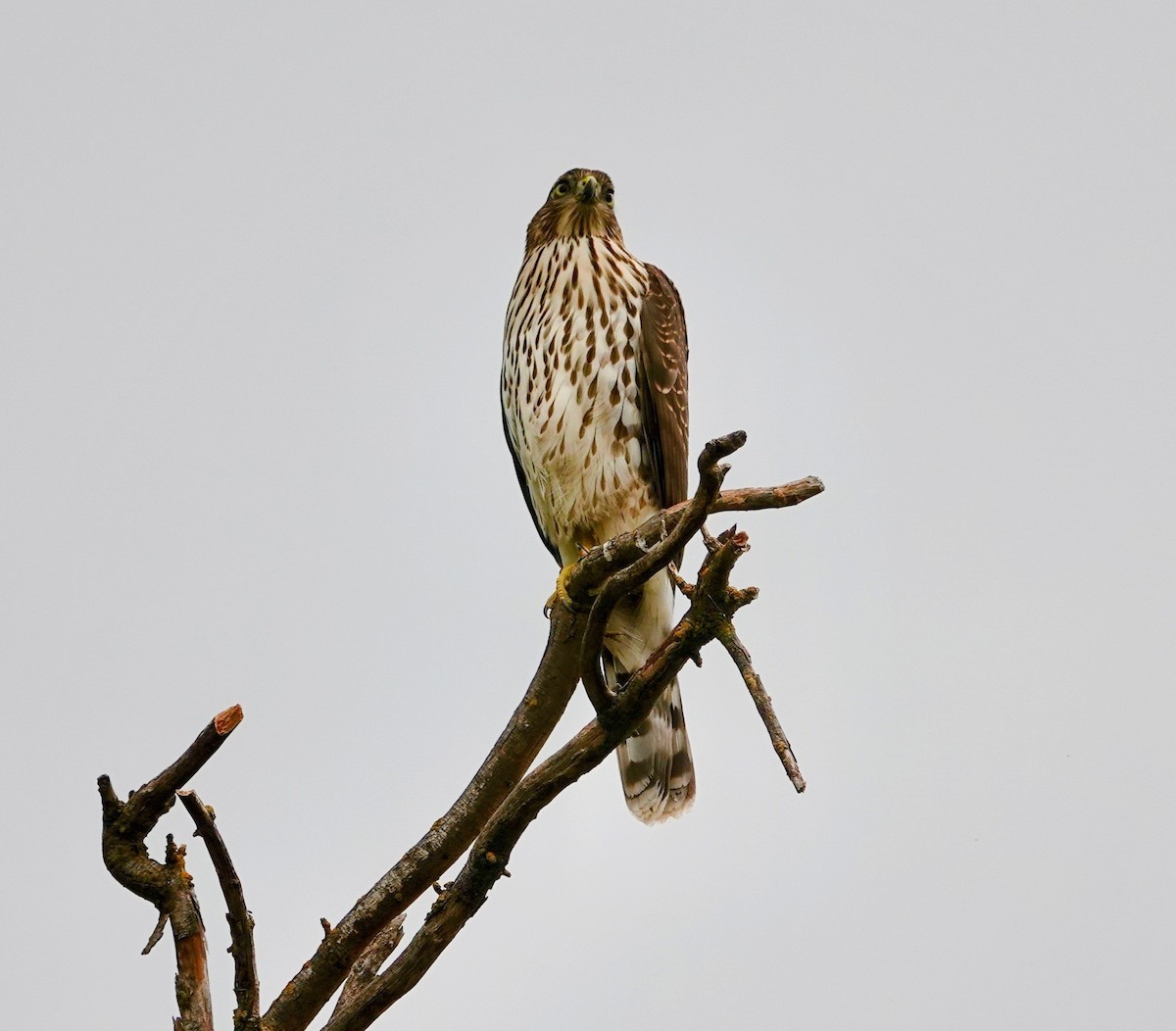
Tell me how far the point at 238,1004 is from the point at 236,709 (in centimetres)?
98

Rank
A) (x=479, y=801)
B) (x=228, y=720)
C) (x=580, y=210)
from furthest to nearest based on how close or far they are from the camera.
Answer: (x=580, y=210)
(x=479, y=801)
(x=228, y=720)

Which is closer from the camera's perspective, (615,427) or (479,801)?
(479,801)

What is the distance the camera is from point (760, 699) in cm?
426

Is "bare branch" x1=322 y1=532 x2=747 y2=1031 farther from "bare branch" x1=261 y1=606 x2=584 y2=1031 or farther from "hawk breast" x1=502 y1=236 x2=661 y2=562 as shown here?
"hawk breast" x1=502 y1=236 x2=661 y2=562

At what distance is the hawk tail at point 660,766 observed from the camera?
5.95 meters

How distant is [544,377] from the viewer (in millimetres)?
5961

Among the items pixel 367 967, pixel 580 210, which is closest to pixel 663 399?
pixel 580 210

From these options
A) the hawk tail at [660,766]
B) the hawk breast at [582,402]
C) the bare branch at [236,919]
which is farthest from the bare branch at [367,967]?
the hawk breast at [582,402]

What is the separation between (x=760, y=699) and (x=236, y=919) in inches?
65.7

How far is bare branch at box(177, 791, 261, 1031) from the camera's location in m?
4.13

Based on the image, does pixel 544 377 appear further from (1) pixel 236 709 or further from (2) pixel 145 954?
(2) pixel 145 954

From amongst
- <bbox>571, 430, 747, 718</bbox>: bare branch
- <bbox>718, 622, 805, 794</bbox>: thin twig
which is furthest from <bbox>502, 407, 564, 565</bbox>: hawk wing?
<bbox>718, 622, 805, 794</bbox>: thin twig

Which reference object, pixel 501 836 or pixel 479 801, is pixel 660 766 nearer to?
pixel 479 801

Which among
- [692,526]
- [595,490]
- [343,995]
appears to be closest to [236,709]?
[343,995]
